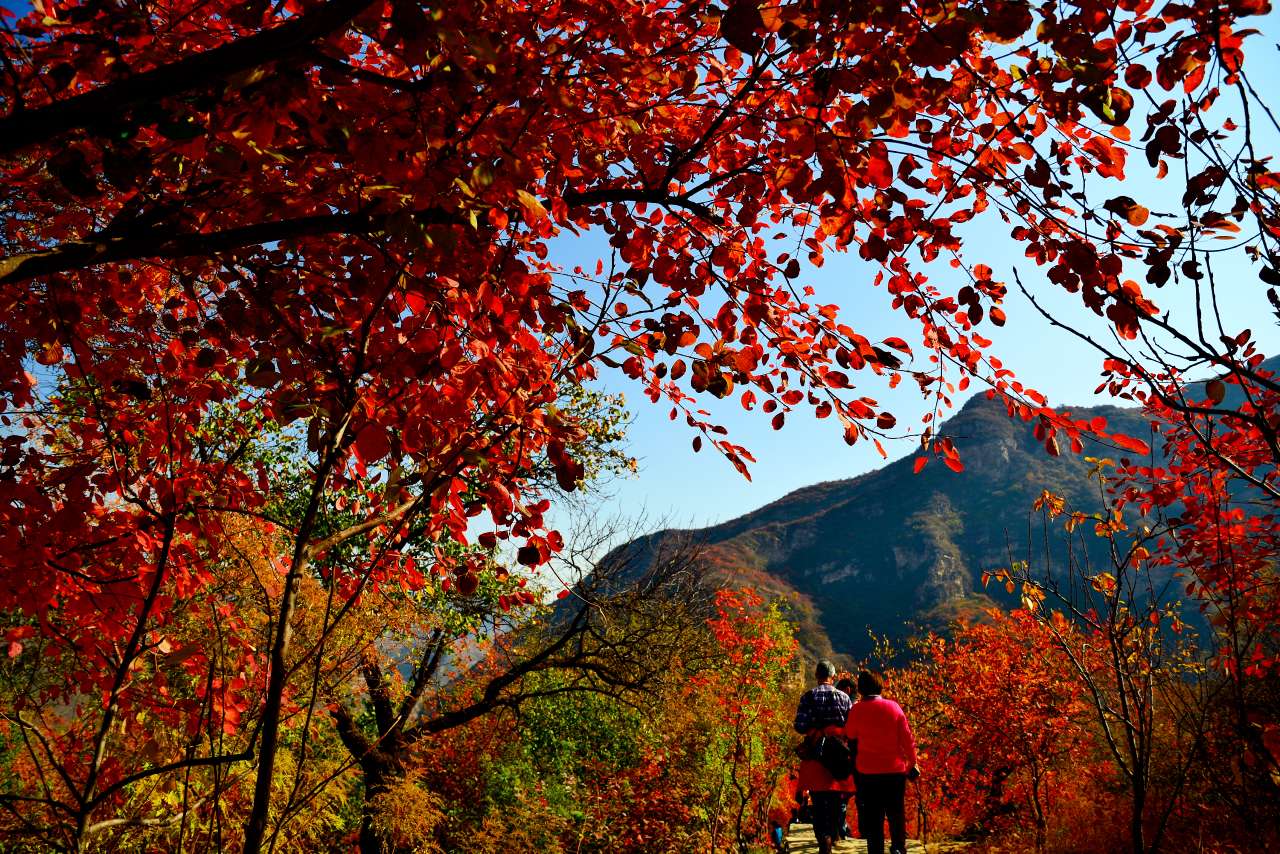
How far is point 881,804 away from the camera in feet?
17.2

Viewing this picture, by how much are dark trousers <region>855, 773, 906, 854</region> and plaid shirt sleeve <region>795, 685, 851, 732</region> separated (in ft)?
2.29

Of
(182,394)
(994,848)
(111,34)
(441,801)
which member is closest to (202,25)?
(111,34)

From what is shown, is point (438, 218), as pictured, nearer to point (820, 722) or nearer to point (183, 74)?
point (183, 74)

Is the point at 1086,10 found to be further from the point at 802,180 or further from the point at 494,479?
the point at 494,479

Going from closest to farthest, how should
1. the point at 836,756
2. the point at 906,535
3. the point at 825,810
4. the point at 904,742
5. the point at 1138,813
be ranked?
the point at 1138,813 < the point at 904,742 < the point at 836,756 < the point at 825,810 < the point at 906,535

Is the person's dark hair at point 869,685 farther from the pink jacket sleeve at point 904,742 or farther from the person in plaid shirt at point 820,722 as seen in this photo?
the person in plaid shirt at point 820,722

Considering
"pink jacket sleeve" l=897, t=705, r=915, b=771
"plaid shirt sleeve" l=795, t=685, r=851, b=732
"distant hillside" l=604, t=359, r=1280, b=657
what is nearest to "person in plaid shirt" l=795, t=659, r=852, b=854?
"plaid shirt sleeve" l=795, t=685, r=851, b=732

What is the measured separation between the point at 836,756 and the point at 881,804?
2.37 ft

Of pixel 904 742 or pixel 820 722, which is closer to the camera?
pixel 904 742

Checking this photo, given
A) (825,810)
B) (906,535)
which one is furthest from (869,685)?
(906,535)

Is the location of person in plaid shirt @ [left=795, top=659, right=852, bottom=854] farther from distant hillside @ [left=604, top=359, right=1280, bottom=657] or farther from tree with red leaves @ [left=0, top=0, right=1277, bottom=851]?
distant hillside @ [left=604, top=359, right=1280, bottom=657]

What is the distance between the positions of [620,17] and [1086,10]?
156 cm

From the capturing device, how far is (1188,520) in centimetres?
418

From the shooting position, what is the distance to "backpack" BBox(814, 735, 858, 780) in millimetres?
5902
